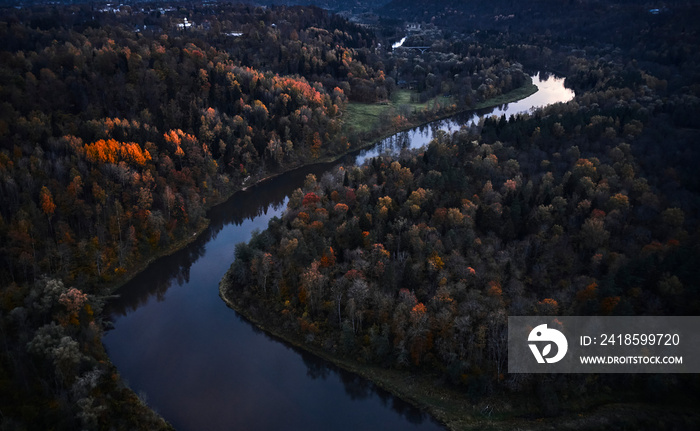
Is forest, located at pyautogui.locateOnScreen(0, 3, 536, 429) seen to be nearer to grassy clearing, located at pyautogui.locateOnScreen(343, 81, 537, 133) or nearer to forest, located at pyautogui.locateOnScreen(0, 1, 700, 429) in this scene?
forest, located at pyautogui.locateOnScreen(0, 1, 700, 429)

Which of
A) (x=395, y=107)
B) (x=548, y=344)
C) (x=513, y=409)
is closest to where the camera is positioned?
→ (x=513, y=409)

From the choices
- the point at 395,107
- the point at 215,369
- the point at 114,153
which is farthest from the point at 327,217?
the point at 395,107

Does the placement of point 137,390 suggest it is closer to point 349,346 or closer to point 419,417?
point 349,346

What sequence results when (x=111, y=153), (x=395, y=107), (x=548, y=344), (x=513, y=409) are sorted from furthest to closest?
(x=395, y=107), (x=111, y=153), (x=548, y=344), (x=513, y=409)

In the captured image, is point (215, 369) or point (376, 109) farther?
point (376, 109)

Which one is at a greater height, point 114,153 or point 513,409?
point 114,153

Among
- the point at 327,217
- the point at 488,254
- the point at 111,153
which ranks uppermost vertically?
the point at 111,153

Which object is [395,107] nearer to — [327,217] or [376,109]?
[376,109]

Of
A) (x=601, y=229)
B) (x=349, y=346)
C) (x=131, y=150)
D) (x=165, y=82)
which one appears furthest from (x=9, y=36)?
(x=601, y=229)
